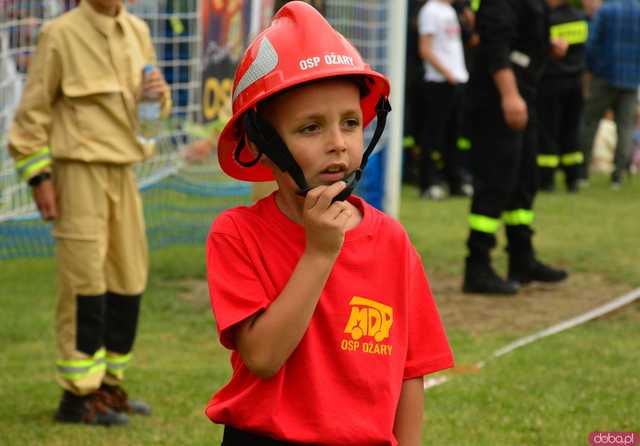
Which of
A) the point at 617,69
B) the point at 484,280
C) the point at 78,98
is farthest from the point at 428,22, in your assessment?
the point at 78,98

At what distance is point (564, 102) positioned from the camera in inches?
544

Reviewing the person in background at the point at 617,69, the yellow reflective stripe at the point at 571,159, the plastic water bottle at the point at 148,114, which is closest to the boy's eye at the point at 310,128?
the plastic water bottle at the point at 148,114

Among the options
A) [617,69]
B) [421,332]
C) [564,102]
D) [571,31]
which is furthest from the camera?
[617,69]

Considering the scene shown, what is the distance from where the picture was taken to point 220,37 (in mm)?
9227

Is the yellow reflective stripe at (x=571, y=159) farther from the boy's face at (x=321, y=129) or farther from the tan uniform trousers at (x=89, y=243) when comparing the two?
the boy's face at (x=321, y=129)

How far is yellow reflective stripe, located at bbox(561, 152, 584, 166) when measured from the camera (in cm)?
1393

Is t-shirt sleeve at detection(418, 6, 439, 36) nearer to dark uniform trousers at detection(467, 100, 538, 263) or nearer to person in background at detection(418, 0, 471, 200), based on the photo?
person in background at detection(418, 0, 471, 200)

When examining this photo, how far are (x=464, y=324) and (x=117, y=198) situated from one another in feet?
8.49

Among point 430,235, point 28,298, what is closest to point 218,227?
point 28,298

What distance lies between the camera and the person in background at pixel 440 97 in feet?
41.6

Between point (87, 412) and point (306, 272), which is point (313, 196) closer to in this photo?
point (306, 272)

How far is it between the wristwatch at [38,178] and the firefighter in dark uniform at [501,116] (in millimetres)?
3353

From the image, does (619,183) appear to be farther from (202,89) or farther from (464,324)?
(464,324)

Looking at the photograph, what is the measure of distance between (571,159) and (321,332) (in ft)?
39.0
